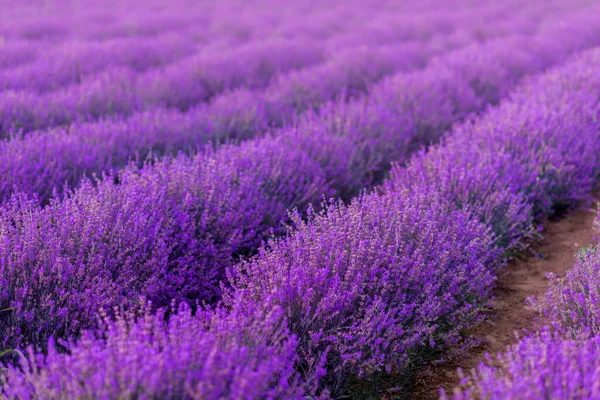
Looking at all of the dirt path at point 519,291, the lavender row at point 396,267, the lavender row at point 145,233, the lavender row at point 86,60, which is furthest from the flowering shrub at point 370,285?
the lavender row at point 86,60

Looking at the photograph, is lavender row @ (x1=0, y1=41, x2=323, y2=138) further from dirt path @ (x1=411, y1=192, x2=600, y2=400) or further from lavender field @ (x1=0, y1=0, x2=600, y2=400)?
dirt path @ (x1=411, y1=192, x2=600, y2=400)

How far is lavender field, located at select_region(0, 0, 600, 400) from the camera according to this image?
5.50 feet

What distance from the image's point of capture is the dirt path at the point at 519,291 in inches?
92.7

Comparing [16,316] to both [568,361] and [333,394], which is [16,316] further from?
[568,361]

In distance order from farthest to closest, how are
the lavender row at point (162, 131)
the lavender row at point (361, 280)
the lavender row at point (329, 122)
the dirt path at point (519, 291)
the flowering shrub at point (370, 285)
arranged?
the lavender row at point (329, 122), the lavender row at point (162, 131), the dirt path at point (519, 291), the flowering shrub at point (370, 285), the lavender row at point (361, 280)

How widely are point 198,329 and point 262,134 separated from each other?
119 inches

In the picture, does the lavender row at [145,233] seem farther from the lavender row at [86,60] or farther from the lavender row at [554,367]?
the lavender row at [86,60]

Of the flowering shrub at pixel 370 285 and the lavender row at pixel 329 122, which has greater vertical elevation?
the lavender row at pixel 329 122

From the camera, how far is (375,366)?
1.96 metres

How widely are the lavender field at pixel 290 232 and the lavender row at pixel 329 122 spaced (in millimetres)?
24

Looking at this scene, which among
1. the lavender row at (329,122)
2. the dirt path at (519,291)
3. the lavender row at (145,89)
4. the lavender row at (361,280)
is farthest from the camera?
the lavender row at (145,89)

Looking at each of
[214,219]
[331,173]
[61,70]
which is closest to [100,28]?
[61,70]

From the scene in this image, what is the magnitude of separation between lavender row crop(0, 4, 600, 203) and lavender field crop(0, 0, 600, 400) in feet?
0.08

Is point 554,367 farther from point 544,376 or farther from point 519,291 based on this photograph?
point 519,291
